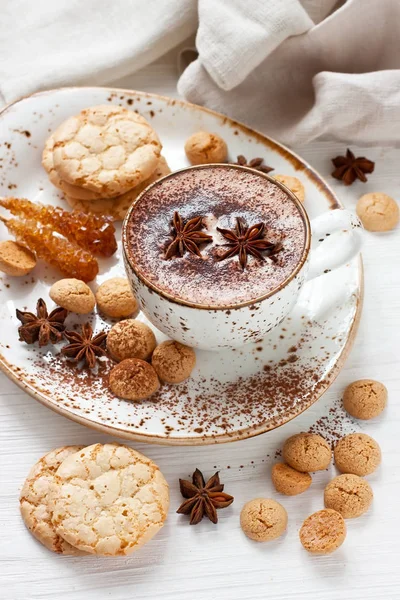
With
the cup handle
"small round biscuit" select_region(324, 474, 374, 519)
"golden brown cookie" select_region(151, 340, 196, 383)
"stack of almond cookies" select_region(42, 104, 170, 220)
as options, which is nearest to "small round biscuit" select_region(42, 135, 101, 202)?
"stack of almond cookies" select_region(42, 104, 170, 220)

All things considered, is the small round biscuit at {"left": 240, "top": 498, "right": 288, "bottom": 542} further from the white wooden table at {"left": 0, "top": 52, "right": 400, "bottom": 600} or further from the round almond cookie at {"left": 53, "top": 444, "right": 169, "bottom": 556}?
the round almond cookie at {"left": 53, "top": 444, "right": 169, "bottom": 556}

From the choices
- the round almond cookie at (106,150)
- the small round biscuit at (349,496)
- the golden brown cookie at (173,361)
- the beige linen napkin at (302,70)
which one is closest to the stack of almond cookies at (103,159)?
the round almond cookie at (106,150)

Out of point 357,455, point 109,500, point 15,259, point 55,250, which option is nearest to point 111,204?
point 55,250

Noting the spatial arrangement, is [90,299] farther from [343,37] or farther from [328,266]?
[343,37]

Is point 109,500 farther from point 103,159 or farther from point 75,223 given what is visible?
point 103,159

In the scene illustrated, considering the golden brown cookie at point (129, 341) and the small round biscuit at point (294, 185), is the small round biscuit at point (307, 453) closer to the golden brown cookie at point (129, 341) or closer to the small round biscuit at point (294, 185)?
the golden brown cookie at point (129, 341)

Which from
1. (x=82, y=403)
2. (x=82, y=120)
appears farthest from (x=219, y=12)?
(x=82, y=403)
